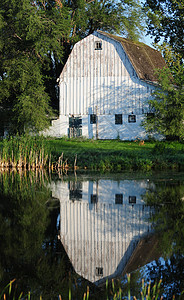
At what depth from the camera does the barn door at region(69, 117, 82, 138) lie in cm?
3750

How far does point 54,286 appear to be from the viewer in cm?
638

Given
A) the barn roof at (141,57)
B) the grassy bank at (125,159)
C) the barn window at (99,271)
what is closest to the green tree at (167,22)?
the barn roof at (141,57)

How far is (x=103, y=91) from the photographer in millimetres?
37562

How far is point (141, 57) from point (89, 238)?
31.7m

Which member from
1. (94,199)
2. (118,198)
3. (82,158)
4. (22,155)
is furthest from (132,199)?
(82,158)

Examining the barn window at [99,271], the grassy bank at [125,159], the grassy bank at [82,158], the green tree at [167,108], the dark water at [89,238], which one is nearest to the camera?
the dark water at [89,238]

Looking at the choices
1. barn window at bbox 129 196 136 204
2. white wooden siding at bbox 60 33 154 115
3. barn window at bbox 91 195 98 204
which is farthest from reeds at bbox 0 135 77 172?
white wooden siding at bbox 60 33 154 115

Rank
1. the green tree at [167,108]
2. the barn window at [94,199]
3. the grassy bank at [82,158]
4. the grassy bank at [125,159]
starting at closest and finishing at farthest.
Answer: the barn window at [94,199], the grassy bank at [82,158], the grassy bank at [125,159], the green tree at [167,108]

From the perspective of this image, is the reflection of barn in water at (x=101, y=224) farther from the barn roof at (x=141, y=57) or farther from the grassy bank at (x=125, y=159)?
the barn roof at (x=141, y=57)

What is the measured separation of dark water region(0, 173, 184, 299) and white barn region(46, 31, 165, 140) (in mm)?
20068

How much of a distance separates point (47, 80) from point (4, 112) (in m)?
7.02

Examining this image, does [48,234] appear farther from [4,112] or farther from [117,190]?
[4,112]

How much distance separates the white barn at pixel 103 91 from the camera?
36.8 m

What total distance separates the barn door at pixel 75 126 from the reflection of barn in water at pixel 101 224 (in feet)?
64.6
